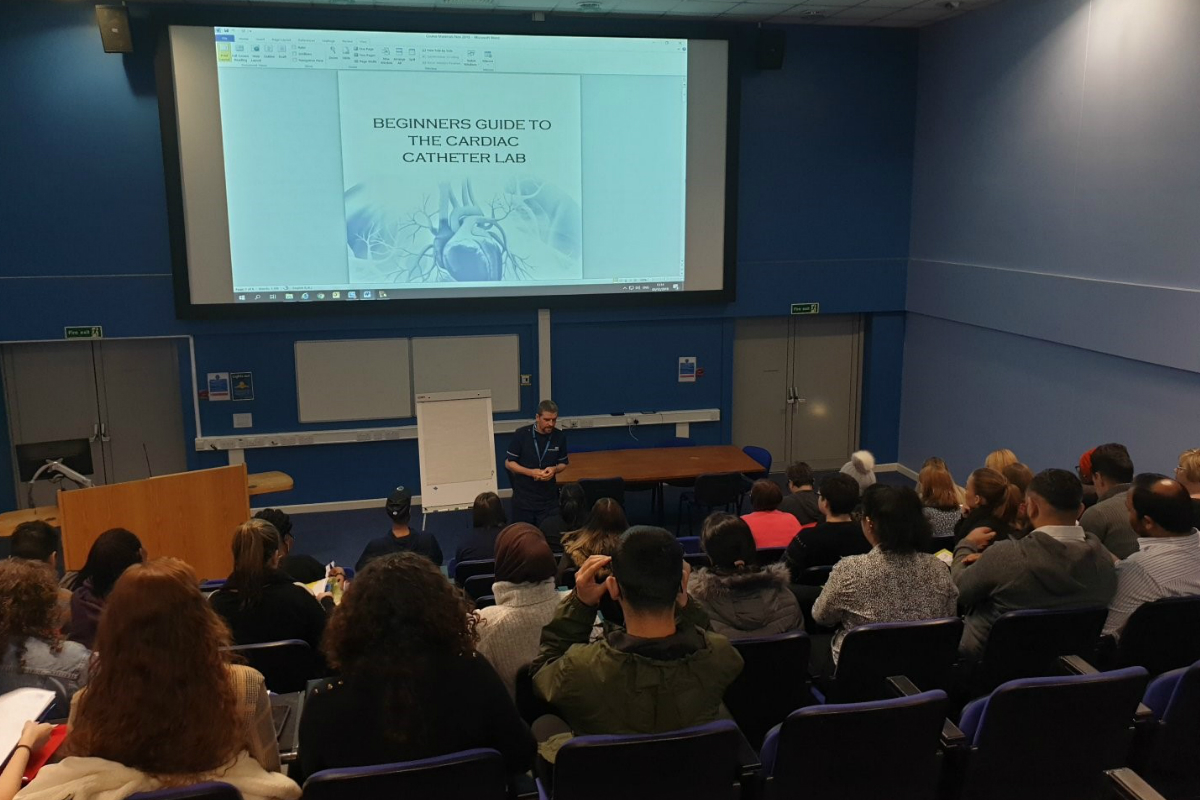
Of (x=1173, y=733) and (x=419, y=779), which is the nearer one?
(x=419, y=779)

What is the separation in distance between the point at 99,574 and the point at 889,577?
3.14m

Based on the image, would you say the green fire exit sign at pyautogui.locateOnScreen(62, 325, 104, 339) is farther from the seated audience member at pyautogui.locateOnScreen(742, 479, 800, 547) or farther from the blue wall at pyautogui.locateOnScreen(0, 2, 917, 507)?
the seated audience member at pyautogui.locateOnScreen(742, 479, 800, 547)

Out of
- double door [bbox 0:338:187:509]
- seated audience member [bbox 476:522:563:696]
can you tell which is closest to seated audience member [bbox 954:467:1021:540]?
seated audience member [bbox 476:522:563:696]

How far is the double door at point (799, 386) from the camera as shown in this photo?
9.73m

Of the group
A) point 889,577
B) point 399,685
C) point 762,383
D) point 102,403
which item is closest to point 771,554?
point 889,577

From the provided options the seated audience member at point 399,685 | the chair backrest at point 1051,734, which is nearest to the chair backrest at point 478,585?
the seated audience member at point 399,685

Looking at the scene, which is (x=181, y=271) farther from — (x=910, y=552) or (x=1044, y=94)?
(x=1044, y=94)

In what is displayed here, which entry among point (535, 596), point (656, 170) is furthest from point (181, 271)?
point (535, 596)

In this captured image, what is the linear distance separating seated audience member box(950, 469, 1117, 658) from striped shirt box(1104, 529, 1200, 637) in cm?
12

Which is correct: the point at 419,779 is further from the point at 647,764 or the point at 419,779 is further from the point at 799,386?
the point at 799,386

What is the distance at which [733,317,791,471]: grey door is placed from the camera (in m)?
9.67

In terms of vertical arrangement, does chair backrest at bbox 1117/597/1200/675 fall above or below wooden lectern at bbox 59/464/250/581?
above

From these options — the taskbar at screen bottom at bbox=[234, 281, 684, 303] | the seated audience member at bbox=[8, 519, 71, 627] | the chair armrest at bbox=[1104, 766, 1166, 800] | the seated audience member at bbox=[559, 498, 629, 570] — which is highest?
the taskbar at screen bottom at bbox=[234, 281, 684, 303]

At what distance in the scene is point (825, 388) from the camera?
9.98 metres
